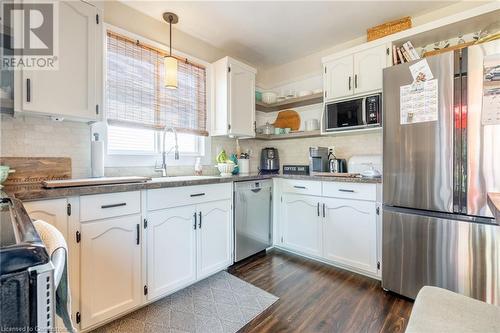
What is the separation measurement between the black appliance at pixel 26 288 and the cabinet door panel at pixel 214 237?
5.18 ft

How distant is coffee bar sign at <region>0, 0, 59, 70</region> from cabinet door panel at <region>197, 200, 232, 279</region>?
148 cm

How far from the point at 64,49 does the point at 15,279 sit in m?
1.72

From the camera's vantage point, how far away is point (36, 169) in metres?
1.62

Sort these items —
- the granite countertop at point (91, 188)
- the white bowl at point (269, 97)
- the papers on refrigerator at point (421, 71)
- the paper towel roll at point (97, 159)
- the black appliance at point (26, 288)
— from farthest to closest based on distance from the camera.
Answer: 1. the white bowl at point (269, 97)
2. the paper towel roll at point (97, 159)
3. the papers on refrigerator at point (421, 71)
4. the granite countertop at point (91, 188)
5. the black appliance at point (26, 288)

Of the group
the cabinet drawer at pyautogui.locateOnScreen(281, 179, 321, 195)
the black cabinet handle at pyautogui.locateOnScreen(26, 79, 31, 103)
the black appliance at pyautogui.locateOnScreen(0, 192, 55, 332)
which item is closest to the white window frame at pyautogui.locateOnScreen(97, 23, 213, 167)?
the black cabinet handle at pyautogui.locateOnScreen(26, 79, 31, 103)

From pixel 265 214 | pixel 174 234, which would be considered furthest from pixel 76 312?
pixel 265 214

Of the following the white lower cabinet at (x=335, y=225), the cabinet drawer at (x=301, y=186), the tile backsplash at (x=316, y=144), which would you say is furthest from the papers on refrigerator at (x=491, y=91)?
the cabinet drawer at (x=301, y=186)

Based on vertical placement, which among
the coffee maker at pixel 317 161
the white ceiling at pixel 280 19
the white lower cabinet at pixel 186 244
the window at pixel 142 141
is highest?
the white ceiling at pixel 280 19

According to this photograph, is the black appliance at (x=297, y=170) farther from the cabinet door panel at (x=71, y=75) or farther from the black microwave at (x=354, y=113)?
the cabinet door panel at (x=71, y=75)

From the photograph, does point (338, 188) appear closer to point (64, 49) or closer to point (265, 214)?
point (265, 214)

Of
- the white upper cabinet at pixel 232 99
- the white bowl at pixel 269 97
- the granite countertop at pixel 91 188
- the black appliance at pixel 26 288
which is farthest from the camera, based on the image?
the white bowl at pixel 269 97

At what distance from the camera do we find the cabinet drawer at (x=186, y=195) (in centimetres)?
173

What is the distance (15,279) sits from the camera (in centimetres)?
42

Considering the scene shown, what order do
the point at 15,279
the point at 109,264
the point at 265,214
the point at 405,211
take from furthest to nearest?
the point at 265,214
the point at 405,211
the point at 109,264
the point at 15,279
